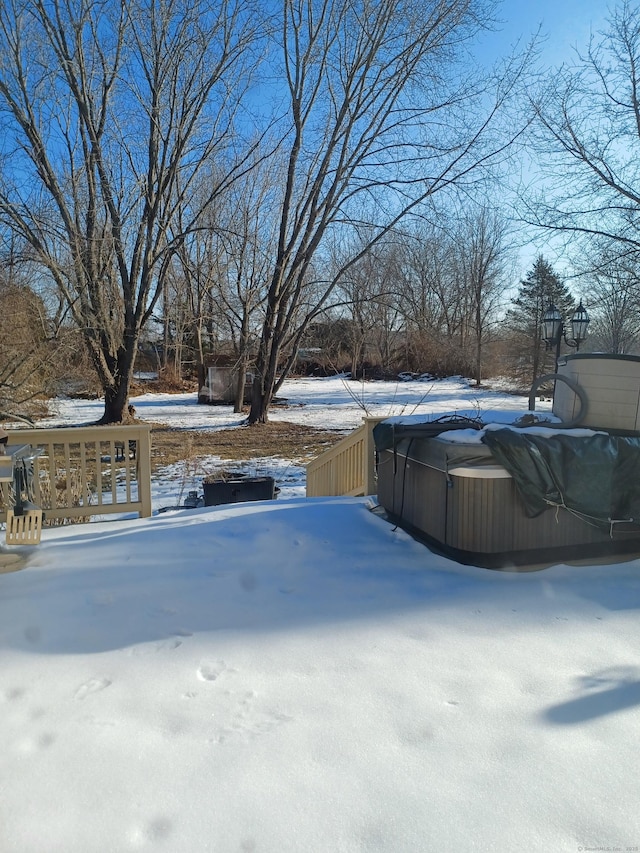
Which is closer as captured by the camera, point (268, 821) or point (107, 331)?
point (268, 821)

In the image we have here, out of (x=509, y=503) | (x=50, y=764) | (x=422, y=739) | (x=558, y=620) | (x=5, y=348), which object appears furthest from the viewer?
(x=5, y=348)

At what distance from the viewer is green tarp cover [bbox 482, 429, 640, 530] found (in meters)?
3.03

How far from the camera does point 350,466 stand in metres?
5.93

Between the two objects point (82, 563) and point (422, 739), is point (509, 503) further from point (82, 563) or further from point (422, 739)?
point (82, 563)

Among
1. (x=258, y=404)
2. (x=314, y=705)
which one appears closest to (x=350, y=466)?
(x=314, y=705)

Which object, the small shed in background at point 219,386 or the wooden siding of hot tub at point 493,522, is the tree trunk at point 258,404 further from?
the wooden siding of hot tub at point 493,522

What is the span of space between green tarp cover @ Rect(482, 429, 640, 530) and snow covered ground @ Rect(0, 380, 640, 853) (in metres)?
0.37

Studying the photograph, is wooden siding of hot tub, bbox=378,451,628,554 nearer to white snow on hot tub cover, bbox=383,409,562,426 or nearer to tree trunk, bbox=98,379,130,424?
white snow on hot tub cover, bbox=383,409,562,426

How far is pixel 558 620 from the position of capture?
8.21 feet

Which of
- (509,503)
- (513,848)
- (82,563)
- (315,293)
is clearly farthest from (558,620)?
(315,293)

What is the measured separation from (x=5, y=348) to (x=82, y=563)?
11590 millimetres

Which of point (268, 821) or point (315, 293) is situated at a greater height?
point (315, 293)

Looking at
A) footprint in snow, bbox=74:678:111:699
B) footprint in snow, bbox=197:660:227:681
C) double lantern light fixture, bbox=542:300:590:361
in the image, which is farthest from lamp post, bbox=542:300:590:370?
footprint in snow, bbox=74:678:111:699

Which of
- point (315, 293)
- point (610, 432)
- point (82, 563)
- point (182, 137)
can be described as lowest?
point (82, 563)
